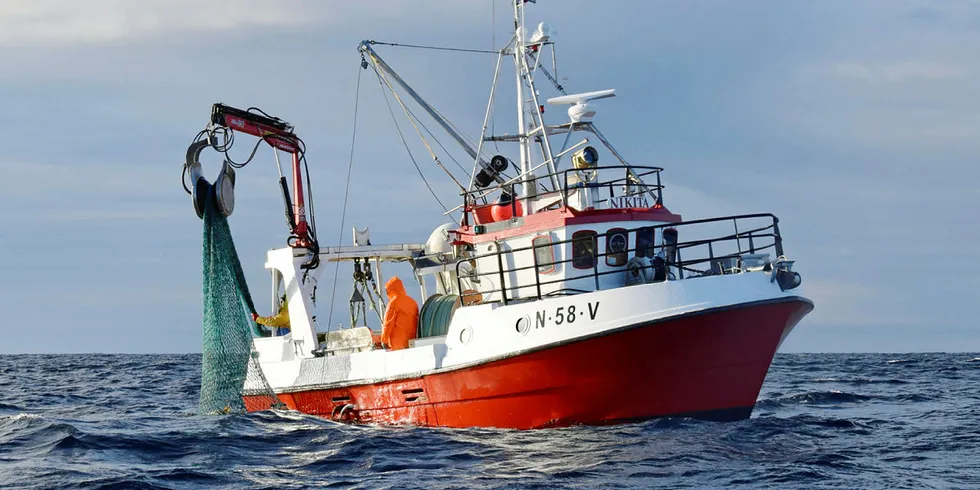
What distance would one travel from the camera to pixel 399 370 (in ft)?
52.7

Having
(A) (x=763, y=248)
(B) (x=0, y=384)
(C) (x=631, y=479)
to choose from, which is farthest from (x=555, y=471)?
(B) (x=0, y=384)

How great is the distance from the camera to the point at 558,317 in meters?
14.1

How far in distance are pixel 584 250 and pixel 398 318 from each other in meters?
3.41

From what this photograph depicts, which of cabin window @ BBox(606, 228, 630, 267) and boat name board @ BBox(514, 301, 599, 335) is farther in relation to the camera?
cabin window @ BBox(606, 228, 630, 267)

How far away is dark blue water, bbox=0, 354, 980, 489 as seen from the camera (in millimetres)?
11102

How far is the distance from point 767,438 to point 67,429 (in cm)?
1069

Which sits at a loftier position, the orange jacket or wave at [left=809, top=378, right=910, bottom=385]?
the orange jacket

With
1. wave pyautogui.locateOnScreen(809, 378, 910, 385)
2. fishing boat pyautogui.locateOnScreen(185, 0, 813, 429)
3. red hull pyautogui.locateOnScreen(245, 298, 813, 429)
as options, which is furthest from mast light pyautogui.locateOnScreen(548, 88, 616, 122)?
wave pyautogui.locateOnScreen(809, 378, 910, 385)

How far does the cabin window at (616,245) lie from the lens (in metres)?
15.8

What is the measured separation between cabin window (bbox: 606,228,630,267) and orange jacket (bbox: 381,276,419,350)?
11.6 ft

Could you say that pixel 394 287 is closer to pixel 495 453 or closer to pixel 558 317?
pixel 558 317

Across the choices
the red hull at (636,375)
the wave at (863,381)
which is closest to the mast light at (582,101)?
the red hull at (636,375)

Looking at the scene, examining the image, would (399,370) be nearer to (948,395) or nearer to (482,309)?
(482,309)

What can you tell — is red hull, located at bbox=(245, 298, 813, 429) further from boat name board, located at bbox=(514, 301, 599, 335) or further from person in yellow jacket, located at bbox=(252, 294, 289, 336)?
person in yellow jacket, located at bbox=(252, 294, 289, 336)
